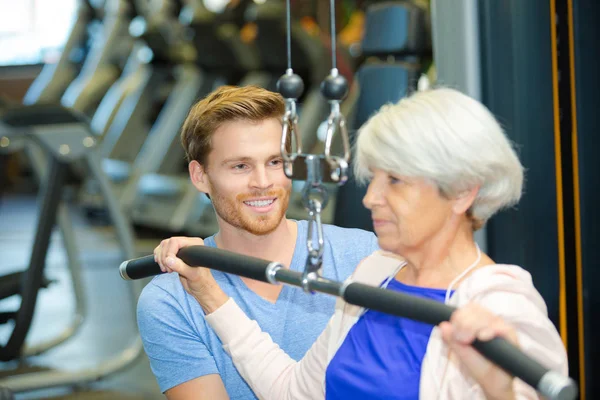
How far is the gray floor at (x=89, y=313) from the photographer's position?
11.7 feet

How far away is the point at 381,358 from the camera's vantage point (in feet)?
4.12

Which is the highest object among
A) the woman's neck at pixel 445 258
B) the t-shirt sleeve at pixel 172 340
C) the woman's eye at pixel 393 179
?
the woman's eye at pixel 393 179

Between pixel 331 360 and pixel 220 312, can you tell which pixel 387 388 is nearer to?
pixel 331 360

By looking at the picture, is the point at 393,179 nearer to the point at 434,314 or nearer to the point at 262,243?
the point at 434,314

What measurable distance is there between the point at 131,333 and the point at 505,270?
10.9ft

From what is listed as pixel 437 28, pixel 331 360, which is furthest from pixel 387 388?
pixel 437 28

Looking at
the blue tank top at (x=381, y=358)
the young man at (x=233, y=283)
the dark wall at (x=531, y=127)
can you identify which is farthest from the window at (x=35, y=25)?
the blue tank top at (x=381, y=358)

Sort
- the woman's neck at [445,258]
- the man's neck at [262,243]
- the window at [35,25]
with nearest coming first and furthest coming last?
1. the woman's neck at [445,258]
2. the man's neck at [262,243]
3. the window at [35,25]

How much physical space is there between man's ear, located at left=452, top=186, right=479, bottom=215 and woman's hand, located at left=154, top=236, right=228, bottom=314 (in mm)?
390

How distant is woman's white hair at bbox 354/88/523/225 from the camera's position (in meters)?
1.15

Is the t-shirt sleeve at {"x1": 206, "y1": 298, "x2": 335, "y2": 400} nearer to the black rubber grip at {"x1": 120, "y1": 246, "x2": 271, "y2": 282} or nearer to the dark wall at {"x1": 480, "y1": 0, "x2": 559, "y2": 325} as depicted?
the black rubber grip at {"x1": 120, "y1": 246, "x2": 271, "y2": 282}

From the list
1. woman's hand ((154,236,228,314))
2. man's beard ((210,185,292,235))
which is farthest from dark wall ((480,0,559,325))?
woman's hand ((154,236,228,314))

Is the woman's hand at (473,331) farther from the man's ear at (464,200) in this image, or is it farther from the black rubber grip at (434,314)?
the man's ear at (464,200)

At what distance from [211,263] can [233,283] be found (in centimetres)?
42
